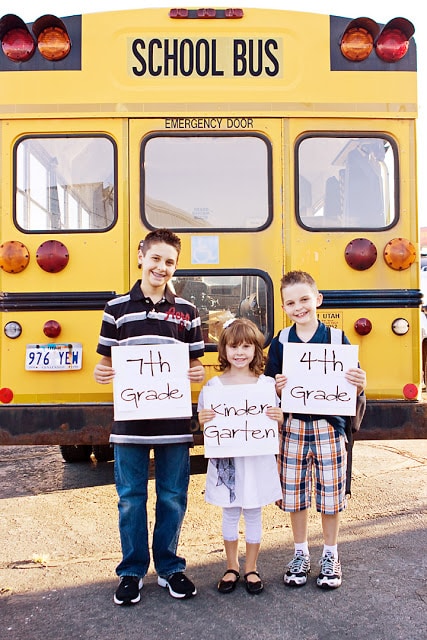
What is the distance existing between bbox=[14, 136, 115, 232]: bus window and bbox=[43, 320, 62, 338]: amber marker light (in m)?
0.56

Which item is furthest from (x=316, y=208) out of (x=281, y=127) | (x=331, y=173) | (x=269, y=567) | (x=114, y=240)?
(x=269, y=567)

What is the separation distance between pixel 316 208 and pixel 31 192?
5.49 feet

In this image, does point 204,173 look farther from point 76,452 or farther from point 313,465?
point 76,452

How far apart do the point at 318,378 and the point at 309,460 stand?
1.28ft

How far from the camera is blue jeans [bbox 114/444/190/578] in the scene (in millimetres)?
3002

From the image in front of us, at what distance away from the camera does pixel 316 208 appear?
12.9ft

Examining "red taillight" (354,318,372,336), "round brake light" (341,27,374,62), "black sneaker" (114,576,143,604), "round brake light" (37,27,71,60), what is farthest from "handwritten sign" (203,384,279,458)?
"round brake light" (37,27,71,60)

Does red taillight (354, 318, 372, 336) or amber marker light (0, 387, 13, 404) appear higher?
red taillight (354, 318, 372, 336)

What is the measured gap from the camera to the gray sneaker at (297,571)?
3.04 m

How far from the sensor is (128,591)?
9.57ft

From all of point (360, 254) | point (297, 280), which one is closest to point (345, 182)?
point (360, 254)

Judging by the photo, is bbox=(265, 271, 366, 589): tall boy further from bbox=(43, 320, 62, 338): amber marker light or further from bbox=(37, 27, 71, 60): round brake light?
bbox=(37, 27, 71, 60): round brake light

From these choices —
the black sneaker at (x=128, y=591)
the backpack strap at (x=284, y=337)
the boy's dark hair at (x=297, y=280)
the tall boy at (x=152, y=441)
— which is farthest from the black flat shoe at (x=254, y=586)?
the boy's dark hair at (x=297, y=280)

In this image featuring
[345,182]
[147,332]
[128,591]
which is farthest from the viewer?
[345,182]
